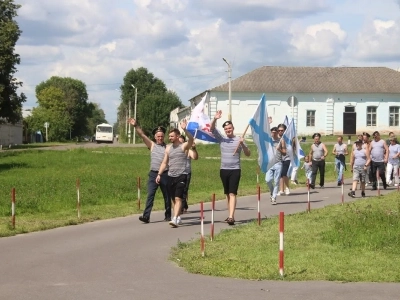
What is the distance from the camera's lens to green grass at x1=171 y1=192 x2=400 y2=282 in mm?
10742

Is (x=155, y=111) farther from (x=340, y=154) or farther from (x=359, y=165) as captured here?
(x=359, y=165)

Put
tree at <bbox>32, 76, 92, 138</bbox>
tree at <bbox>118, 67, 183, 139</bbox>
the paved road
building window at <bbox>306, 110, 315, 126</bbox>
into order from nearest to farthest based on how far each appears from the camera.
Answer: the paved road → building window at <bbox>306, 110, 315, 126</bbox> → tree at <bbox>118, 67, 183, 139</bbox> → tree at <bbox>32, 76, 92, 138</bbox>

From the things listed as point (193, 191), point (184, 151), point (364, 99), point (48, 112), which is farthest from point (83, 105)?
point (184, 151)

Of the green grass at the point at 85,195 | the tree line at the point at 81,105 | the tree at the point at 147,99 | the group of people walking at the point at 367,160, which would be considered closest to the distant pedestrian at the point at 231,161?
the green grass at the point at 85,195

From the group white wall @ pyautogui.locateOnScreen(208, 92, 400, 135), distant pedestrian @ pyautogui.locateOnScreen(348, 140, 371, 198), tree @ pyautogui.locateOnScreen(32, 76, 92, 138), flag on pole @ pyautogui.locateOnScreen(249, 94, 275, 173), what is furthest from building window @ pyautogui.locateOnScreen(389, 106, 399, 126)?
tree @ pyautogui.locateOnScreen(32, 76, 92, 138)

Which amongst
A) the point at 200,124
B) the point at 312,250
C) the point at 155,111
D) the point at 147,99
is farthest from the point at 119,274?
the point at 147,99

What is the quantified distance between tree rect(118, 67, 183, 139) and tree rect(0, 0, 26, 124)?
133 feet

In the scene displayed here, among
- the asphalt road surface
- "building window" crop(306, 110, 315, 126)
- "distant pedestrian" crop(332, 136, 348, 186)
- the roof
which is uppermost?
the roof

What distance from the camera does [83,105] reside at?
142375mm

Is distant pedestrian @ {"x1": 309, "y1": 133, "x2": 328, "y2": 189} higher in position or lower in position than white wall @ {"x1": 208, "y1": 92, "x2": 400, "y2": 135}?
lower

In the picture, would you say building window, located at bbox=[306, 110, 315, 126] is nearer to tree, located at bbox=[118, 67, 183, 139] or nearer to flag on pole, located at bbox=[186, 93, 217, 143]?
tree, located at bbox=[118, 67, 183, 139]

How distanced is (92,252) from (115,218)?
572 centimetres

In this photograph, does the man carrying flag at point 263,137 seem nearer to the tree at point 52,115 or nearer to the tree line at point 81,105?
the tree line at point 81,105

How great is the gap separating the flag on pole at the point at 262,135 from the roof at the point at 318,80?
186 feet
